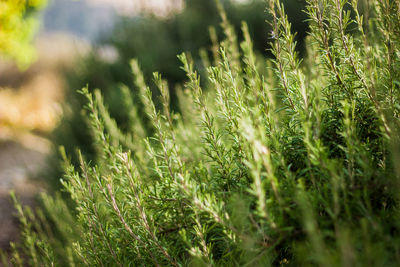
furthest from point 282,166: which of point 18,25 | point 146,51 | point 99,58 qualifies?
point 18,25

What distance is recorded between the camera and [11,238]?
8.66 feet

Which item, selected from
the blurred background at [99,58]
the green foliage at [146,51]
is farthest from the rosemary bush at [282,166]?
the green foliage at [146,51]

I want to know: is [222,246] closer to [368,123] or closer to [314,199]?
[314,199]

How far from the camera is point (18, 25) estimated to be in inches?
218

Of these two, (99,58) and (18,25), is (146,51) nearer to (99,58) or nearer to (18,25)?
(99,58)

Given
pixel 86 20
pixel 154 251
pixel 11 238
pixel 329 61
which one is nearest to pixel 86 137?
pixel 11 238

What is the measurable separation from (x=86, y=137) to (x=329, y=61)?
4634 millimetres

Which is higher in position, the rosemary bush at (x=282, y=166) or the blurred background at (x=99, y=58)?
the blurred background at (x=99, y=58)

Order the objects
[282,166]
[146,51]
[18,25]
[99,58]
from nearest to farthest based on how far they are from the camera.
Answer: [282,166] < [18,25] < [146,51] < [99,58]

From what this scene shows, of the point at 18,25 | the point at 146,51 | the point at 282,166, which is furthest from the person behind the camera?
the point at 146,51

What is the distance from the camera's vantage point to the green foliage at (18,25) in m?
4.54

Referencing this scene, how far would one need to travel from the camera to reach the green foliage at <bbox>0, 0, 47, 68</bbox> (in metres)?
4.54

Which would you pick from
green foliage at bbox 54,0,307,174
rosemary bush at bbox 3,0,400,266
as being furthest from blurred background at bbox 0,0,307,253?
rosemary bush at bbox 3,0,400,266

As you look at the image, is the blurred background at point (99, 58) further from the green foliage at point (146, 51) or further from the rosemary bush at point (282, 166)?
the rosemary bush at point (282, 166)
